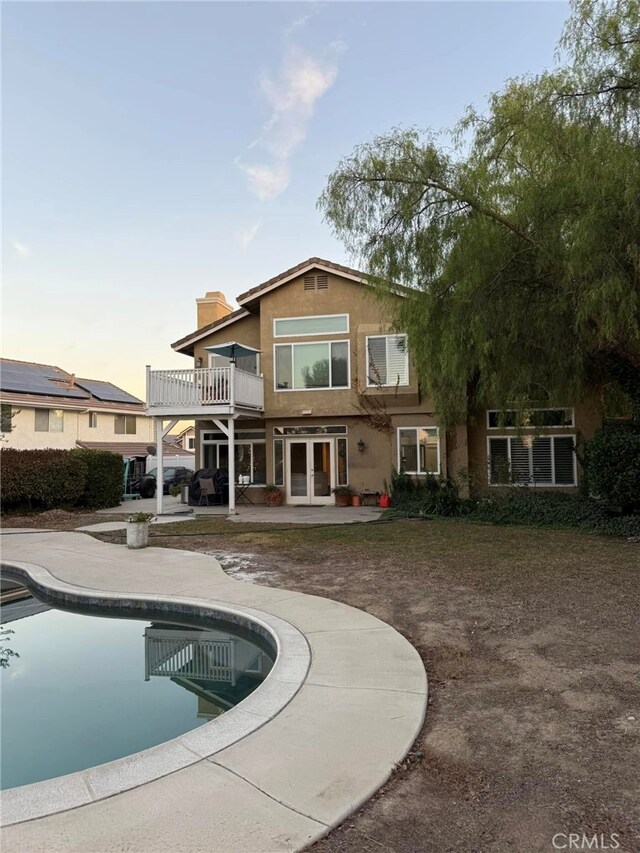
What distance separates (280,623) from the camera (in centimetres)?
559

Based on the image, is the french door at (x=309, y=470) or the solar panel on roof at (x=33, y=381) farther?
the solar panel on roof at (x=33, y=381)

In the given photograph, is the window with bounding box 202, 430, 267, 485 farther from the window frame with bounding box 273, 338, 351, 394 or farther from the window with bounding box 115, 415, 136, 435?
the window with bounding box 115, 415, 136, 435

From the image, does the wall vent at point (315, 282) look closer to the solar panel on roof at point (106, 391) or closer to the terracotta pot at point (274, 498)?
the terracotta pot at point (274, 498)

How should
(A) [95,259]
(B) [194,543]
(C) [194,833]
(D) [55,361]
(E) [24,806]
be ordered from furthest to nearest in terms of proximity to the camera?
(D) [55,361] < (A) [95,259] < (B) [194,543] < (E) [24,806] < (C) [194,833]

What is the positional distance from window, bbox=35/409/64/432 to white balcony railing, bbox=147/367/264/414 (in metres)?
13.9

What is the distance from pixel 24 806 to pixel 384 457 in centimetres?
1480

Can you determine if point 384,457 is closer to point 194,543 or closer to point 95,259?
point 194,543

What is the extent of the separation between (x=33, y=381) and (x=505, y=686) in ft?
98.8

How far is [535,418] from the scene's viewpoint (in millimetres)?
12953

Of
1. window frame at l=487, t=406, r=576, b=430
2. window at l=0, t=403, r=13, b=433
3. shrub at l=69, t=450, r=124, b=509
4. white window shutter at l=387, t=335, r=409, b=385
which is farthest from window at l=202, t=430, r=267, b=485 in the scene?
window frame at l=487, t=406, r=576, b=430

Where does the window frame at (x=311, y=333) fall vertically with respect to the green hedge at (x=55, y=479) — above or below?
above

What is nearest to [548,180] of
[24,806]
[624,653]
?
[624,653]

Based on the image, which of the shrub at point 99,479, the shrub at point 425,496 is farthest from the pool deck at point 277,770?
the shrub at point 99,479

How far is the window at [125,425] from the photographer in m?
31.3
